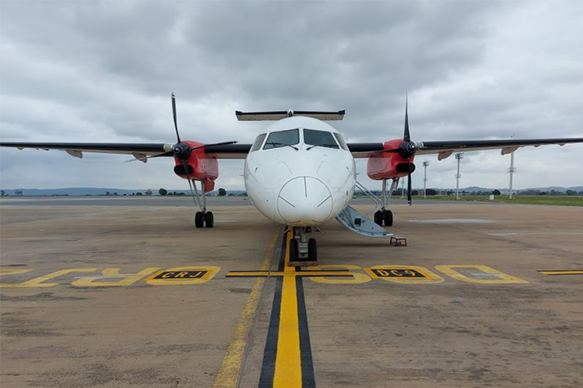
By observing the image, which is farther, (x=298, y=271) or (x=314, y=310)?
(x=298, y=271)

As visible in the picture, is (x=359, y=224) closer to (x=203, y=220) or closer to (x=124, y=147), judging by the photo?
(x=203, y=220)

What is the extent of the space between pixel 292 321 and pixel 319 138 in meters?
4.20

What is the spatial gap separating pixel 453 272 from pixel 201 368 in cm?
529

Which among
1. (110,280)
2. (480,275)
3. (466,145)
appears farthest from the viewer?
(466,145)

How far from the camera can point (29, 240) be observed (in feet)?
39.0

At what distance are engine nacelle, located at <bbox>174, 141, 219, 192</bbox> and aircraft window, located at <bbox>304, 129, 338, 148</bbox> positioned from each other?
25.9ft

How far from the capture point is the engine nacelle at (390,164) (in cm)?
1438

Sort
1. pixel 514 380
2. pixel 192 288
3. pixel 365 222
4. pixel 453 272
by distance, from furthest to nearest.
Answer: pixel 365 222, pixel 453 272, pixel 192 288, pixel 514 380

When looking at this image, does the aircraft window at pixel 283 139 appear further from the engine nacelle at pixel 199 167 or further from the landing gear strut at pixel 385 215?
the landing gear strut at pixel 385 215

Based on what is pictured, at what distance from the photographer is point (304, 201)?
5.76 m

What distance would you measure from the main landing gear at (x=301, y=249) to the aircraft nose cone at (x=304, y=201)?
133 cm

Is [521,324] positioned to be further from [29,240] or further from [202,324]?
[29,240]

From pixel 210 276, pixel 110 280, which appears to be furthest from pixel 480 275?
pixel 110 280

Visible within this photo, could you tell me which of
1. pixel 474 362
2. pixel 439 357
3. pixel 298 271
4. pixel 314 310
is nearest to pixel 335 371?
pixel 439 357
